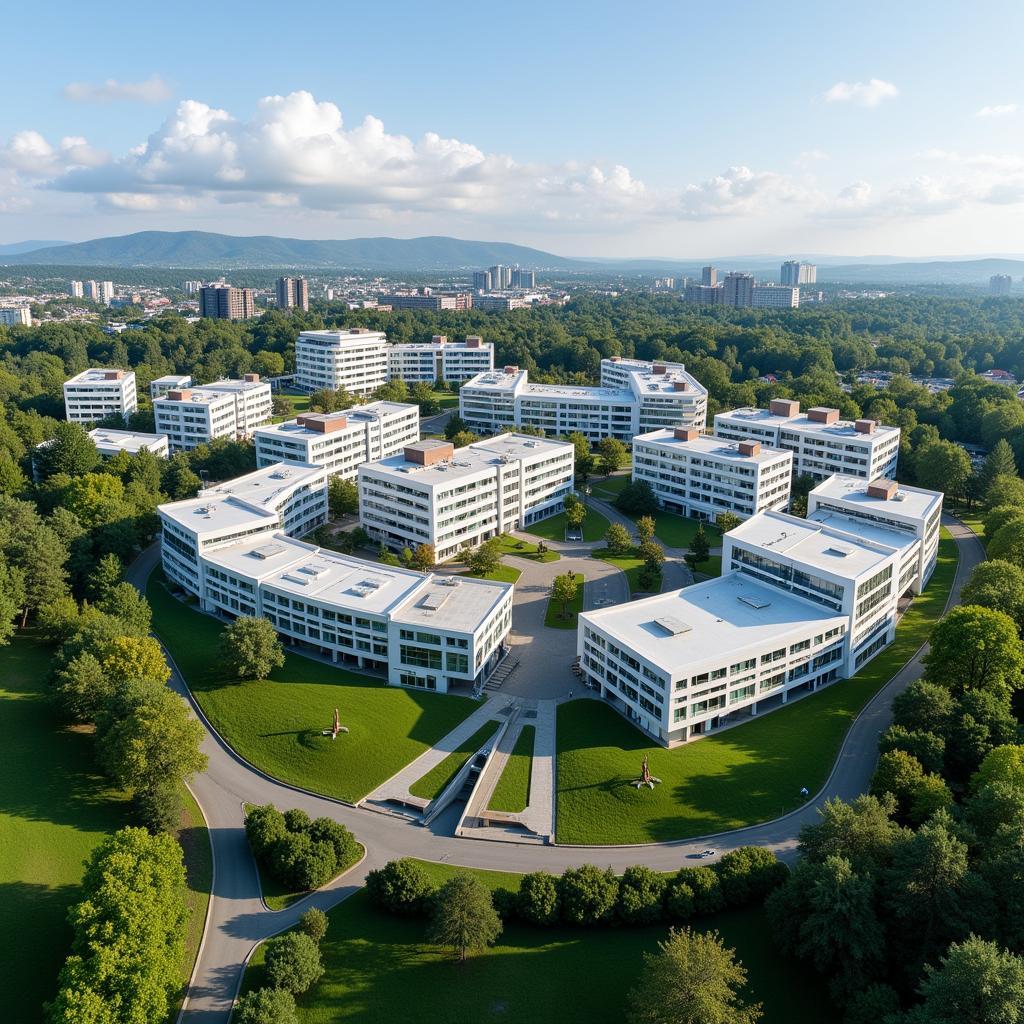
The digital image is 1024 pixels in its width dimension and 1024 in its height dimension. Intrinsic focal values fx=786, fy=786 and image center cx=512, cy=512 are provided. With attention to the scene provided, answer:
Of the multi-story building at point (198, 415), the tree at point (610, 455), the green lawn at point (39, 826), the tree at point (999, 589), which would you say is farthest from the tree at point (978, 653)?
the multi-story building at point (198, 415)

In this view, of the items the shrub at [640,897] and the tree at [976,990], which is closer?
the tree at [976,990]

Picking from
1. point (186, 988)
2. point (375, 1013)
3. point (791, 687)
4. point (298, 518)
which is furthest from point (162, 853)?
point (298, 518)

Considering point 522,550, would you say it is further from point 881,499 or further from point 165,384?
point 165,384

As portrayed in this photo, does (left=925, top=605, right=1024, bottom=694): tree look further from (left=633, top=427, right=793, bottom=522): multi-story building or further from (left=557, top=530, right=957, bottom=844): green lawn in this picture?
(left=633, top=427, right=793, bottom=522): multi-story building

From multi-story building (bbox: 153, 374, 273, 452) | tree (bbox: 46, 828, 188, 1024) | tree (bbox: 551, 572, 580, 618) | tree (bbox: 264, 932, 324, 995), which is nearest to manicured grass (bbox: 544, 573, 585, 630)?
tree (bbox: 551, 572, 580, 618)

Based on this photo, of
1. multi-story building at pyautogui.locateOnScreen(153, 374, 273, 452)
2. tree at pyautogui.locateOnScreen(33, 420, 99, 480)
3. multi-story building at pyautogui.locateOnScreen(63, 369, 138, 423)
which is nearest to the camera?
tree at pyautogui.locateOnScreen(33, 420, 99, 480)

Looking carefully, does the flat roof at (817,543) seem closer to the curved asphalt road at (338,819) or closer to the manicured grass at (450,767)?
the curved asphalt road at (338,819)
